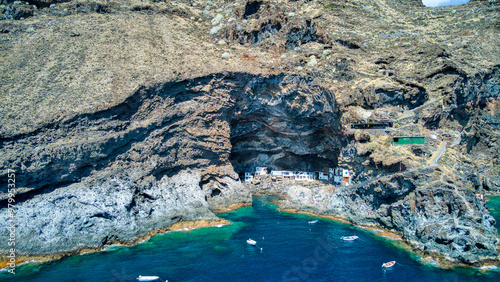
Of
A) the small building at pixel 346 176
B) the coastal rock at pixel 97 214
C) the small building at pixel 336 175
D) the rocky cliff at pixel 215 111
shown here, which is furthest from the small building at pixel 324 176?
the coastal rock at pixel 97 214

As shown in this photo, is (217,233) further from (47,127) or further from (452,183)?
(452,183)

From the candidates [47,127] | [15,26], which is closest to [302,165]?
[47,127]

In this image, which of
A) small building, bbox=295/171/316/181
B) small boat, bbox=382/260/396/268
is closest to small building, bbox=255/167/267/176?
small building, bbox=295/171/316/181

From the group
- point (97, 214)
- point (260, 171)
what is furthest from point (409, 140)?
point (97, 214)

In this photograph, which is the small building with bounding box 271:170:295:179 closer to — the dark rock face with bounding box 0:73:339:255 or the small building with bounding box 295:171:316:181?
the small building with bounding box 295:171:316:181

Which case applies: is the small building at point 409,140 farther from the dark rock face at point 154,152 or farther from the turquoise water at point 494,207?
the turquoise water at point 494,207

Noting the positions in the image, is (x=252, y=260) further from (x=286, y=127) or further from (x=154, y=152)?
(x=286, y=127)

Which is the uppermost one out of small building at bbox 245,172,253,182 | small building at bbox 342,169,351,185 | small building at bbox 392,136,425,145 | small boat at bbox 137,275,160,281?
small building at bbox 392,136,425,145
